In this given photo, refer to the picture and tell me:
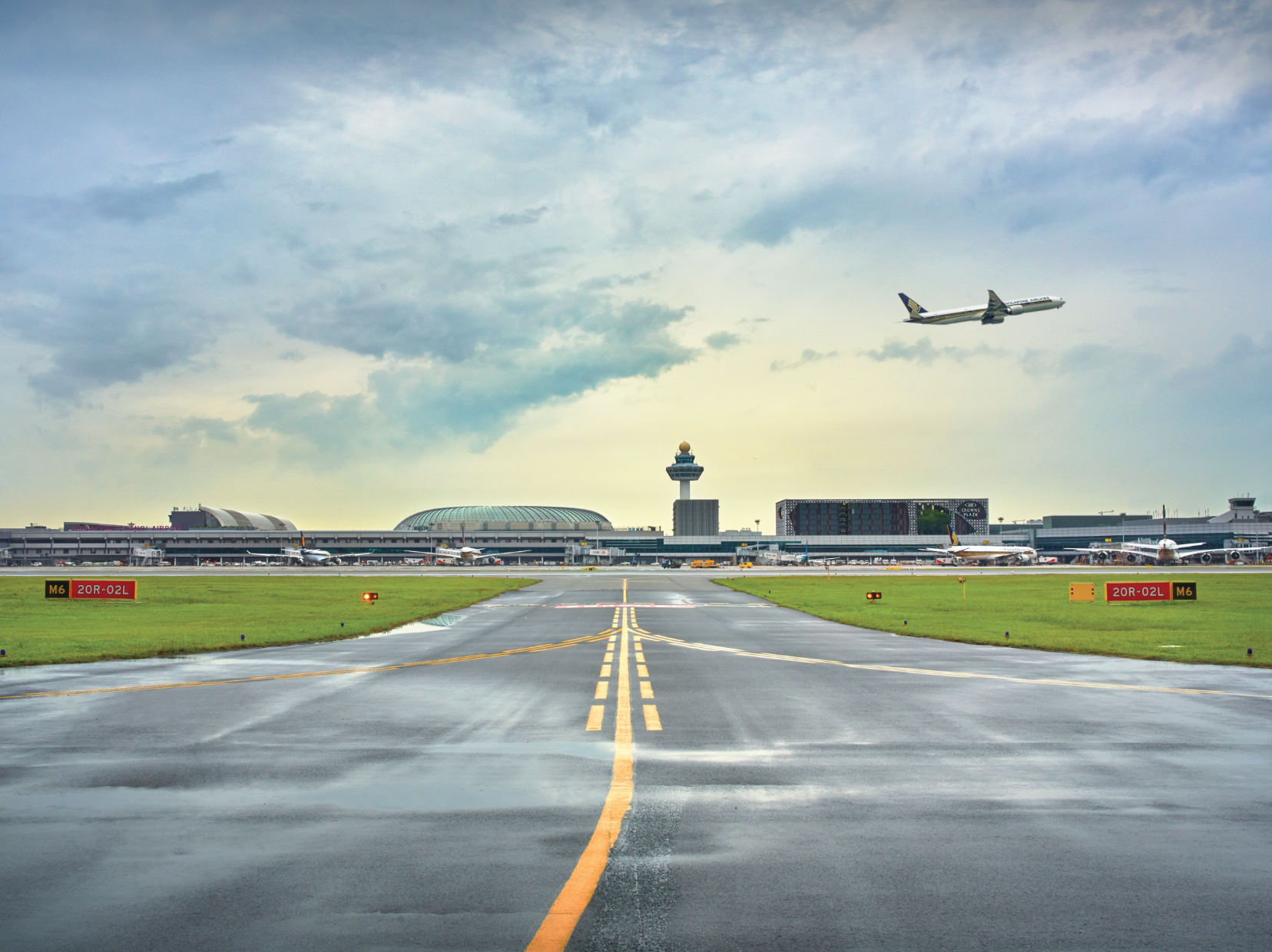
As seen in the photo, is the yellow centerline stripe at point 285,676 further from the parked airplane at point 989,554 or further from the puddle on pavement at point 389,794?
the parked airplane at point 989,554

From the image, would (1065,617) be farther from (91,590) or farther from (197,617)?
(91,590)

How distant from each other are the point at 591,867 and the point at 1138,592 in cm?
4494

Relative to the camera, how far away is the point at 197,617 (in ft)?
118

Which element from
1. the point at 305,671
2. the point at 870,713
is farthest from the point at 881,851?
the point at 305,671

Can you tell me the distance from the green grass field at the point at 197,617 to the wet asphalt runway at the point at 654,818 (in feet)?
24.9

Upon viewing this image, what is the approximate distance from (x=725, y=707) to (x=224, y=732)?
25.3ft

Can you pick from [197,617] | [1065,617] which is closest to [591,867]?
[1065,617]

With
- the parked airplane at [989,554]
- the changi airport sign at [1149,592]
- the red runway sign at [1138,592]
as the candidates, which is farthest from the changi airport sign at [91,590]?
the parked airplane at [989,554]

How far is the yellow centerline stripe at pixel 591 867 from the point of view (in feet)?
17.6

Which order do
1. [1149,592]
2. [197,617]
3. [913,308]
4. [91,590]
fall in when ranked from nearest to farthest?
[197,617] → [1149,592] → [91,590] → [913,308]

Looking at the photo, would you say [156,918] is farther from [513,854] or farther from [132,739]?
[132,739]

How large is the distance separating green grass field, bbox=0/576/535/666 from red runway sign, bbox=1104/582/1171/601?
1324 inches

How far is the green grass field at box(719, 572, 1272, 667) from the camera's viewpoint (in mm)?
22781

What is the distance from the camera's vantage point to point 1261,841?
711 centimetres
